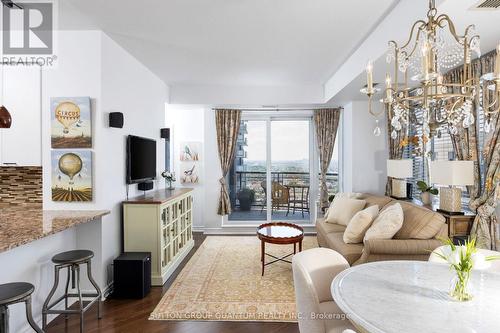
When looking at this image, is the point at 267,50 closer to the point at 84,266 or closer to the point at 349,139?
the point at 349,139

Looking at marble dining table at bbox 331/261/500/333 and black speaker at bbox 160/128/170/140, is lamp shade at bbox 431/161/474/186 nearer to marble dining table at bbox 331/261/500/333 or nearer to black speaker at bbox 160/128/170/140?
marble dining table at bbox 331/261/500/333

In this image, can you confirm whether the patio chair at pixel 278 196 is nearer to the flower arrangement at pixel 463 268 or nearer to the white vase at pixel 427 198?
the white vase at pixel 427 198

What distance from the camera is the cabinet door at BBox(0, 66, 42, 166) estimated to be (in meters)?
3.02

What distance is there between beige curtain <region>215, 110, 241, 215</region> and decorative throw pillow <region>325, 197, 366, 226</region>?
84.9 inches

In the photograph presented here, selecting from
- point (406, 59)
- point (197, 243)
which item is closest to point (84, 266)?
point (197, 243)

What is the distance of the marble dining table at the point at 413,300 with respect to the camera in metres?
1.26

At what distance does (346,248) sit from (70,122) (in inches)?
126

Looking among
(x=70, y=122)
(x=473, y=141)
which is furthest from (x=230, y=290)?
(x=473, y=141)

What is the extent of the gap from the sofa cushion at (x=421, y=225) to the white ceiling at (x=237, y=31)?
198 centimetres

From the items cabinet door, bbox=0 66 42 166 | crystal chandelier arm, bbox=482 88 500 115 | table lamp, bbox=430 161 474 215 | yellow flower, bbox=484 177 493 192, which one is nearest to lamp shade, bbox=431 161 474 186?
table lamp, bbox=430 161 474 215

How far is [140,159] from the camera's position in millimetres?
3986

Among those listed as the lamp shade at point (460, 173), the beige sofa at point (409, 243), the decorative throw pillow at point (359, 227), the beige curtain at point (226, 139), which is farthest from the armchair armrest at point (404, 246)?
the beige curtain at point (226, 139)

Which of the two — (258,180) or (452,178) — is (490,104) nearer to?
(452,178)

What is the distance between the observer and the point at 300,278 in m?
1.79
